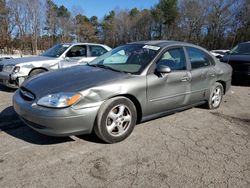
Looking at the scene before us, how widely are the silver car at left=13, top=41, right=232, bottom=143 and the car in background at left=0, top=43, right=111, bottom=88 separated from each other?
9.39ft

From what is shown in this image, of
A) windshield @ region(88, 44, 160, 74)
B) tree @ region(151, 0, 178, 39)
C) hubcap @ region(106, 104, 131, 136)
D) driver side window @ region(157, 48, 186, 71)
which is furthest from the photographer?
tree @ region(151, 0, 178, 39)

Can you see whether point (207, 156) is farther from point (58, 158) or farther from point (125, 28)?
point (125, 28)

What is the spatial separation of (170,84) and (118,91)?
1.08 metres

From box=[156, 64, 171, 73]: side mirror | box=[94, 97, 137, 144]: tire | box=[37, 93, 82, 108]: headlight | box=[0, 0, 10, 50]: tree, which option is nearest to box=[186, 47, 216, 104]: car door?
box=[156, 64, 171, 73]: side mirror

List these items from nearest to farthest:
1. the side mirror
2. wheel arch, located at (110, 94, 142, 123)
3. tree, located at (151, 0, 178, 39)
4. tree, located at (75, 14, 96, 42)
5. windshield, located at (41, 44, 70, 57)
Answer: wheel arch, located at (110, 94, 142, 123)
the side mirror
windshield, located at (41, 44, 70, 57)
tree, located at (151, 0, 178, 39)
tree, located at (75, 14, 96, 42)

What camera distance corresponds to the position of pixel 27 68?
6.46 metres

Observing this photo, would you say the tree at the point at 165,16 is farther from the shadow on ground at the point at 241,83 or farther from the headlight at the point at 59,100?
the headlight at the point at 59,100

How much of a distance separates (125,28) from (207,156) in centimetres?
6459

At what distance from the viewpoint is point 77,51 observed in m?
7.60

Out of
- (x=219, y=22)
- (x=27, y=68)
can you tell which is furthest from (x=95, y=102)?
(x=219, y=22)

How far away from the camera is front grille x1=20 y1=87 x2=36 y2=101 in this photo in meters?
3.22

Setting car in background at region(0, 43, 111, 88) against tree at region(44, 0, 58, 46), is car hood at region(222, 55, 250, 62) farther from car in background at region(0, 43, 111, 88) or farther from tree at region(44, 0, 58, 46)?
tree at region(44, 0, 58, 46)

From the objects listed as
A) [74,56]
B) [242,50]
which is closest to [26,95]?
[74,56]

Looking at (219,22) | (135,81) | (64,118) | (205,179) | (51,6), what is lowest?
(205,179)
